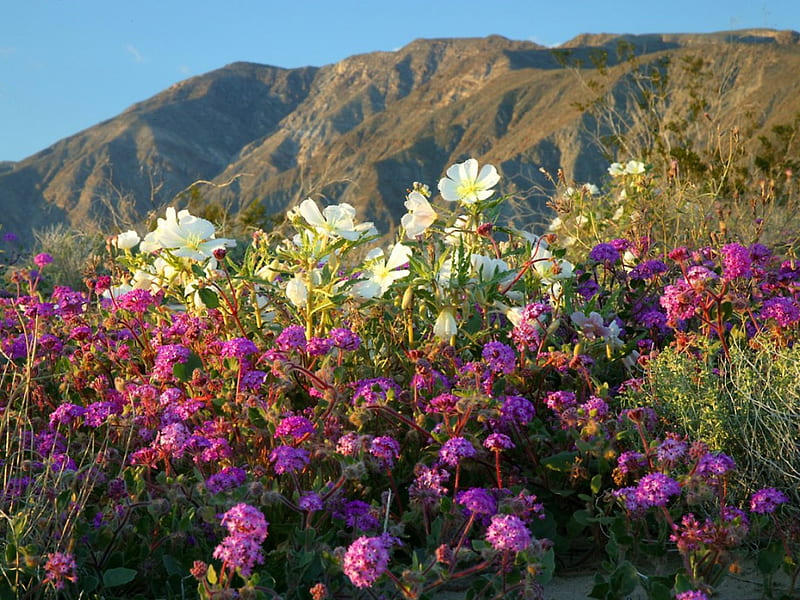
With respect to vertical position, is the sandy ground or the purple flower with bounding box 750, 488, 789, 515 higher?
the purple flower with bounding box 750, 488, 789, 515

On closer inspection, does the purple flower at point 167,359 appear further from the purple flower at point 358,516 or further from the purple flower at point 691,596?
the purple flower at point 691,596

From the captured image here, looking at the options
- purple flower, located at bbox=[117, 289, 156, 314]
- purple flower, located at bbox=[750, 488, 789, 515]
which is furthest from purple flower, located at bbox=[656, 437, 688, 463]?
purple flower, located at bbox=[117, 289, 156, 314]

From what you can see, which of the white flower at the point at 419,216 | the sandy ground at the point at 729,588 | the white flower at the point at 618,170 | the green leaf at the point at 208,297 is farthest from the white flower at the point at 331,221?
the white flower at the point at 618,170

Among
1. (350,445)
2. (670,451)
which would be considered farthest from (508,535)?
(670,451)

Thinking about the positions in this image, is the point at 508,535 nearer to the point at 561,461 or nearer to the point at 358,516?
the point at 358,516

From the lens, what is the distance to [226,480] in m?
2.01

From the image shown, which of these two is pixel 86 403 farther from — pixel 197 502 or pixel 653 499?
pixel 653 499

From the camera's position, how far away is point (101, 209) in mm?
64188

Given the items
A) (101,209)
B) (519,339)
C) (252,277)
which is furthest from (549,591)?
(101,209)

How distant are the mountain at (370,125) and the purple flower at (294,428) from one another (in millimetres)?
8751

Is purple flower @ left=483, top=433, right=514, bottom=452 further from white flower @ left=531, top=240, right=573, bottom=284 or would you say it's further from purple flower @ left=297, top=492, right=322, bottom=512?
white flower @ left=531, top=240, right=573, bottom=284

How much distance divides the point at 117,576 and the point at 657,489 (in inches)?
48.0

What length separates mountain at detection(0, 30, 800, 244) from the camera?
4759cm

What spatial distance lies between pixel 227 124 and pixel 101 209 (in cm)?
4674
